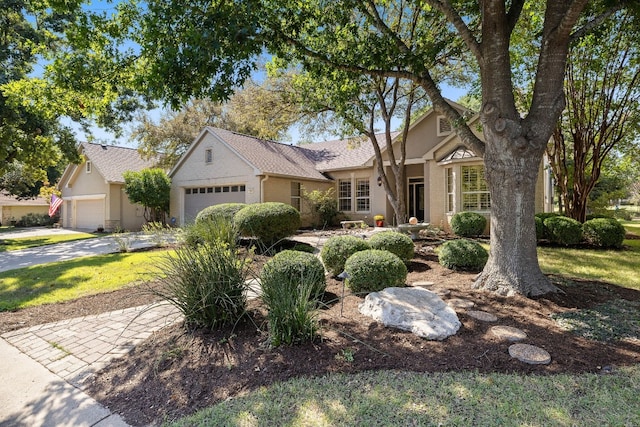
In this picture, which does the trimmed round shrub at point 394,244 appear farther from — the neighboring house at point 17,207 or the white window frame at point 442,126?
the neighboring house at point 17,207

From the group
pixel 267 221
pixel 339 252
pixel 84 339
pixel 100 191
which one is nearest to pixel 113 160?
pixel 100 191

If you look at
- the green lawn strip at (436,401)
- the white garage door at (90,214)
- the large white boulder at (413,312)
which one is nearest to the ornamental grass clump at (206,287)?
the green lawn strip at (436,401)

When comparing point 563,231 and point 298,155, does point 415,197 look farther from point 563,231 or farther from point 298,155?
point 563,231

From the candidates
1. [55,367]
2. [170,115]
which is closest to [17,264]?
[55,367]

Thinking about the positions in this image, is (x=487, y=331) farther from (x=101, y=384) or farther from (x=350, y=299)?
(x=101, y=384)

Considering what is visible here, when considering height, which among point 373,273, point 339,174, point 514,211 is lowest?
point 373,273

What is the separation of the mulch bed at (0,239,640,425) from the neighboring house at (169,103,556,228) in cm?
1037

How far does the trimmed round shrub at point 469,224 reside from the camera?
12.4 m

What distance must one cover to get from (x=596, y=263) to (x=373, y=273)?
22.2 feet

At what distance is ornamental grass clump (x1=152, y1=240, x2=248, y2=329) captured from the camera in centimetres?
394

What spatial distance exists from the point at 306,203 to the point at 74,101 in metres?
12.1

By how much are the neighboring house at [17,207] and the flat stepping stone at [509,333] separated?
42546 millimetres

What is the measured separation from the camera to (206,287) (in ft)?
12.8

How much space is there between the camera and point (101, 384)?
10.9 ft
